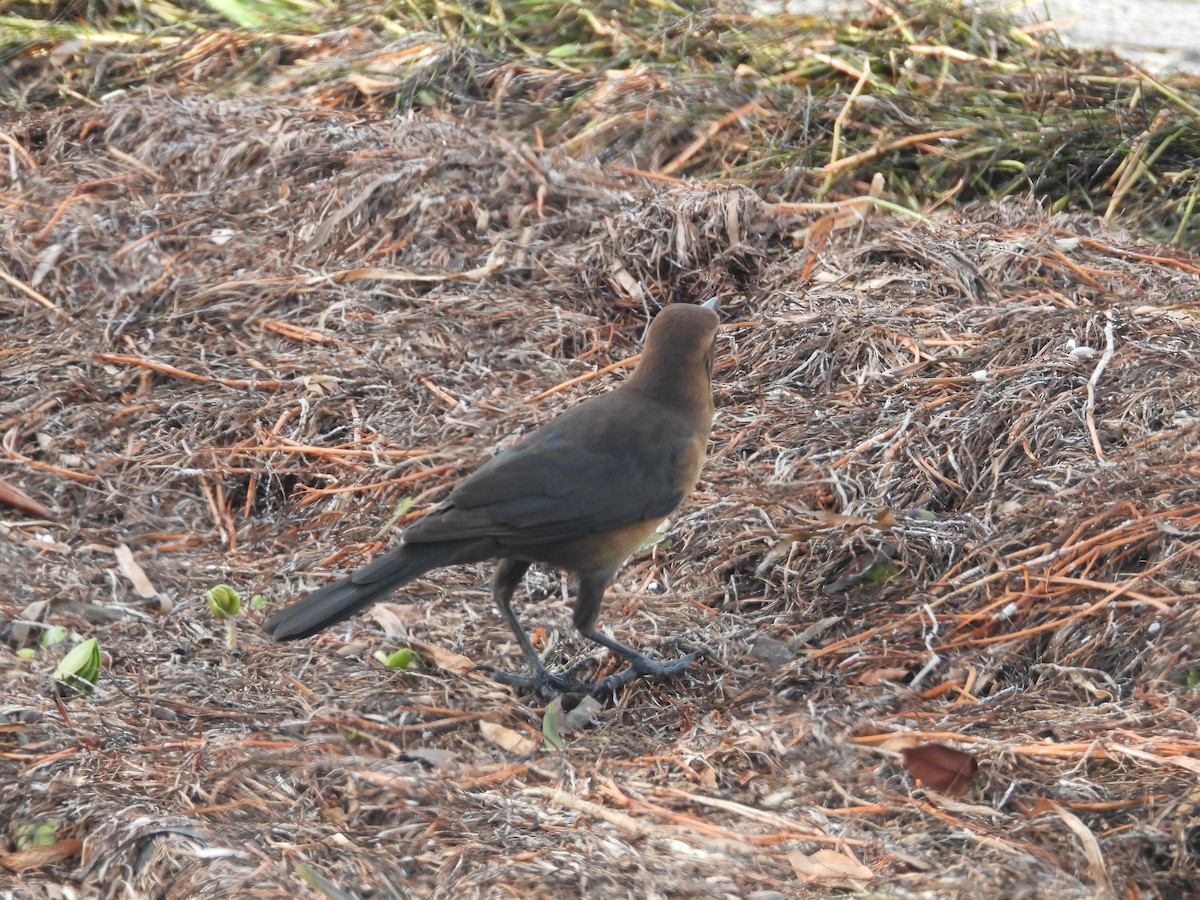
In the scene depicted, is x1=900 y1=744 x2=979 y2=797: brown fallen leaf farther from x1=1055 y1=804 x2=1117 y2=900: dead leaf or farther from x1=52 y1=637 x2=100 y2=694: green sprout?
x1=52 y1=637 x2=100 y2=694: green sprout

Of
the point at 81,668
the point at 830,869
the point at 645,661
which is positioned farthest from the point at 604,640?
the point at 81,668

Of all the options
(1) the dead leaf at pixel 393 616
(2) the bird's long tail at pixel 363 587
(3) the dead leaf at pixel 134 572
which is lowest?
(3) the dead leaf at pixel 134 572

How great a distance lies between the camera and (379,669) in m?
3.98

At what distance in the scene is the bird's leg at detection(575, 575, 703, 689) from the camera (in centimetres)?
399


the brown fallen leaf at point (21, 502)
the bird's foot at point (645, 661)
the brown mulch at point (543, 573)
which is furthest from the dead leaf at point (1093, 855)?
the brown fallen leaf at point (21, 502)

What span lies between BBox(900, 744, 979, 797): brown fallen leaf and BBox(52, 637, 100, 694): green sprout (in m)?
2.02

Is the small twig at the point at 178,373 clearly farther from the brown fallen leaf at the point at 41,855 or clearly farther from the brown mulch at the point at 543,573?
the brown fallen leaf at the point at 41,855

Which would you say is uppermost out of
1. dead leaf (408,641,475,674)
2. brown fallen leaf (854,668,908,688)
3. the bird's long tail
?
the bird's long tail

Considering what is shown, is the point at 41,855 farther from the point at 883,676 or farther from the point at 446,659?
the point at 883,676

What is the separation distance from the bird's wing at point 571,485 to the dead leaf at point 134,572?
40.7 inches

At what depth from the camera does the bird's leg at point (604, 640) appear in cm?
399

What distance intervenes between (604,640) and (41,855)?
155 centimetres

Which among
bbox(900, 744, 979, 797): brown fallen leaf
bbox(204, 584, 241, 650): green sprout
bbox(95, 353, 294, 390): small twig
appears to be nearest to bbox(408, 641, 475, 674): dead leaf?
bbox(204, 584, 241, 650): green sprout

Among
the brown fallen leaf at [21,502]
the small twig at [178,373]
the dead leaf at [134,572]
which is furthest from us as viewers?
the small twig at [178,373]
